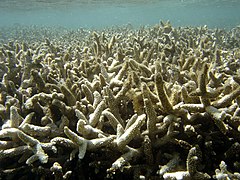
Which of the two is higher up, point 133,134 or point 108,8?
point 108,8

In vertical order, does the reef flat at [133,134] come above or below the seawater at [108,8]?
below

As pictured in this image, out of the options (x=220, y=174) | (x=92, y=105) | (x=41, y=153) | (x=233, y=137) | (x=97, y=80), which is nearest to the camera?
(x=220, y=174)

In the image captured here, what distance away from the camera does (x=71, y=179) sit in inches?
99.3

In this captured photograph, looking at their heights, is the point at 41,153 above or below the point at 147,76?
below

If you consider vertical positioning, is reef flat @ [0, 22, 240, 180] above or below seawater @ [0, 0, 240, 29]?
below

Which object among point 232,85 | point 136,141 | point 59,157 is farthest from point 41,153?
point 232,85

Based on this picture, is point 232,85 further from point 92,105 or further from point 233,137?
point 92,105

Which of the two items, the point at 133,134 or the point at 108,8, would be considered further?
the point at 108,8

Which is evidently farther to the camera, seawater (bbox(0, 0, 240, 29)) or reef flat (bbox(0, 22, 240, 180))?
seawater (bbox(0, 0, 240, 29))

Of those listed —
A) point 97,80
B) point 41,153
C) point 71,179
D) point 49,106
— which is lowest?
point 71,179

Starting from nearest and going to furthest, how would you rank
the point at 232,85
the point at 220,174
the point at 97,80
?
1. the point at 220,174
2. the point at 232,85
3. the point at 97,80

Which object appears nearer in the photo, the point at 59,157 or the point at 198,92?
the point at 198,92

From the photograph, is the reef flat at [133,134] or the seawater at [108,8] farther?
the seawater at [108,8]

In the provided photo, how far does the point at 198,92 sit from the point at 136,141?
86 centimetres
